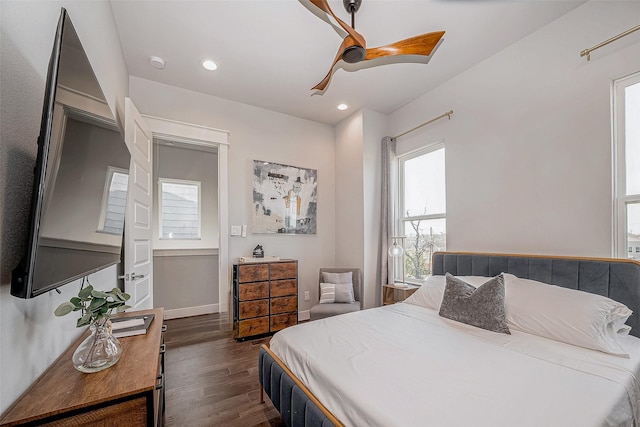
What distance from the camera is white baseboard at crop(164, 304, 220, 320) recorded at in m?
4.10

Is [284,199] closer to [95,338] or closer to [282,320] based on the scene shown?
[282,320]

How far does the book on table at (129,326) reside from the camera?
1.49 meters

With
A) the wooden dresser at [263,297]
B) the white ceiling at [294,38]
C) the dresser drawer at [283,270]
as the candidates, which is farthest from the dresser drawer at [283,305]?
the white ceiling at [294,38]

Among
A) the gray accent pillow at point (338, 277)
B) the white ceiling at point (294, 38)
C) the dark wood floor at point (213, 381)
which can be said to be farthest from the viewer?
the gray accent pillow at point (338, 277)

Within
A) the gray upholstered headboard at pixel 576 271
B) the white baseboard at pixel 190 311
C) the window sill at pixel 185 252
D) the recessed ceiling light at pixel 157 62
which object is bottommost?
the white baseboard at pixel 190 311

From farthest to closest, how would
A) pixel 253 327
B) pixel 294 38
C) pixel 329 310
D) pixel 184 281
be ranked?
pixel 184 281 → pixel 253 327 → pixel 329 310 → pixel 294 38

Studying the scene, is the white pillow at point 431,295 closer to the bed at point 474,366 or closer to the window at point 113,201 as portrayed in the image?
the bed at point 474,366

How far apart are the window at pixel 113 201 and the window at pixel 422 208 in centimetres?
309

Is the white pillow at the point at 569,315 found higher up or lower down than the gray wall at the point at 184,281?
higher up

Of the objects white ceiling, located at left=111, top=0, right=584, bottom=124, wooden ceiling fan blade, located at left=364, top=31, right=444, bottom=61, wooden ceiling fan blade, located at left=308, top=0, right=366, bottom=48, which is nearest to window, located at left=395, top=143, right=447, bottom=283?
white ceiling, located at left=111, top=0, right=584, bottom=124

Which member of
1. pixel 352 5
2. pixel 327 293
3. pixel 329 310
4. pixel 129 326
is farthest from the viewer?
pixel 327 293

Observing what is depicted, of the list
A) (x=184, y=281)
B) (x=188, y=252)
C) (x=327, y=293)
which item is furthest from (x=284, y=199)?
(x=184, y=281)

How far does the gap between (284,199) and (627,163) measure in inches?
133

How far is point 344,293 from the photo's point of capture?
347 centimetres
